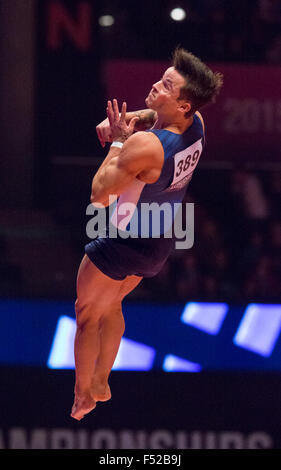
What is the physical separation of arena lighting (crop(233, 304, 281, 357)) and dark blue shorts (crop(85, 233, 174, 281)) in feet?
8.28

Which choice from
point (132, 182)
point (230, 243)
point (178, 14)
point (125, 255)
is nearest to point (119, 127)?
point (132, 182)

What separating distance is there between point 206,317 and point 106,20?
13.4ft

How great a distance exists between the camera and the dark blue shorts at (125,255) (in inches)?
200

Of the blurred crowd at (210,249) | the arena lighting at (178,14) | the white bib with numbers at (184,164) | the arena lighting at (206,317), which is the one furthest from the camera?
the arena lighting at (178,14)

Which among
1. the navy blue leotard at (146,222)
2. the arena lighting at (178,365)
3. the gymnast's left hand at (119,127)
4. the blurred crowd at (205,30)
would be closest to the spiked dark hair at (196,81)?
the navy blue leotard at (146,222)

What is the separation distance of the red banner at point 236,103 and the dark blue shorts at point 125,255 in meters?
4.08

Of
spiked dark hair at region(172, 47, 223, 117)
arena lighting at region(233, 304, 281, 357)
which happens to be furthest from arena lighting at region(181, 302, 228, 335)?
spiked dark hair at region(172, 47, 223, 117)

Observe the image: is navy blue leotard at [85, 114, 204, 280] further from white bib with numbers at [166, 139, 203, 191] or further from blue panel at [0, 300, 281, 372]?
blue panel at [0, 300, 281, 372]

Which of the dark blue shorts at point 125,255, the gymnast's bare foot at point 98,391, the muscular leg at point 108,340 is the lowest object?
the gymnast's bare foot at point 98,391

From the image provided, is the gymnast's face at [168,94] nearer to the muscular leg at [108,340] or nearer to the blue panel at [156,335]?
the muscular leg at [108,340]

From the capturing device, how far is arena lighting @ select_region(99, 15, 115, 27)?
9938 mm

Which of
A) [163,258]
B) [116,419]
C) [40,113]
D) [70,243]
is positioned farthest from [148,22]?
[163,258]

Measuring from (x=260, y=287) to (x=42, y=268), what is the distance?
219 centimetres

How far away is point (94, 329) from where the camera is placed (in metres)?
→ 5.27
